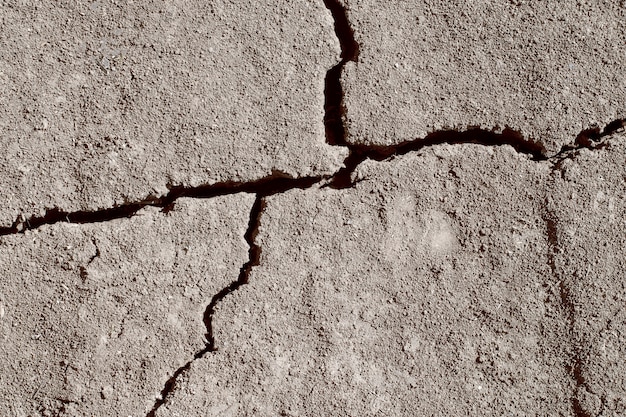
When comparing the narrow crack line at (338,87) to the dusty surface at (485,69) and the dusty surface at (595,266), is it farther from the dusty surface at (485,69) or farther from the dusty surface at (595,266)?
the dusty surface at (595,266)

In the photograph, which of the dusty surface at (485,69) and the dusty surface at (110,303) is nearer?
the dusty surface at (110,303)

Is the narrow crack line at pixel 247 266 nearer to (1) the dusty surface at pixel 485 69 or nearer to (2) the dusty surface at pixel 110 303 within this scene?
(2) the dusty surface at pixel 110 303

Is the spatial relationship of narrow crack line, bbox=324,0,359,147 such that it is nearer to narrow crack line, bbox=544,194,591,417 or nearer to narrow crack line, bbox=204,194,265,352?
narrow crack line, bbox=204,194,265,352

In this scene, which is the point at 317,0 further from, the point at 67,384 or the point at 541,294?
the point at 67,384

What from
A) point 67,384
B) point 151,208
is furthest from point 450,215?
point 67,384

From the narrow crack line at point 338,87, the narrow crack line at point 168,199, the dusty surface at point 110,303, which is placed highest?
the narrow crack line at point 338,87

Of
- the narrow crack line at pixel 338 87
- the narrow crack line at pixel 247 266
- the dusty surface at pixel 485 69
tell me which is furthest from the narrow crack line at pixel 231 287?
the dusty surface at pixel 485 69

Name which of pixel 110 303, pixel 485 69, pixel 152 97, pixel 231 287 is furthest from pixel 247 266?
pixel 485 69

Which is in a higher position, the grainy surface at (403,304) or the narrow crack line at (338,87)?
the narrow crack line at (338,87)
